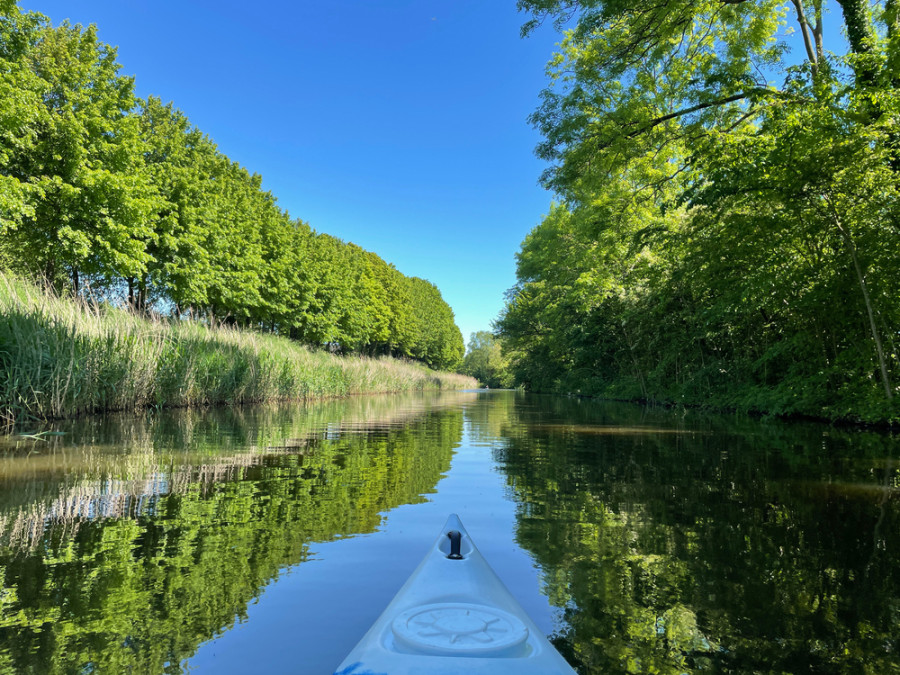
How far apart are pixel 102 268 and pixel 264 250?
362 inches

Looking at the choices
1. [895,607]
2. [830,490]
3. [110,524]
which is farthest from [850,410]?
[110,524]

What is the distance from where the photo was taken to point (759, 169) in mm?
8008

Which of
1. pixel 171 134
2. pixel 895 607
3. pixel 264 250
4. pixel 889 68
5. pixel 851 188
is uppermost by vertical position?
pixel 171 134

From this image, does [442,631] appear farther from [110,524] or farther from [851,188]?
[851,188]

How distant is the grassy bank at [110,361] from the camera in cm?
678

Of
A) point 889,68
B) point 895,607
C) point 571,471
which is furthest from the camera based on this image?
point 889,68

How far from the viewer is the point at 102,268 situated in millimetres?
13109

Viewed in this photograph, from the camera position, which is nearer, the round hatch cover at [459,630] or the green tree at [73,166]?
the round hatch cover at [459,630]

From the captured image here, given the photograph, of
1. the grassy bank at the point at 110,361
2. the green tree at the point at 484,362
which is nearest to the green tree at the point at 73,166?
the grassy bank at the point at 110,361

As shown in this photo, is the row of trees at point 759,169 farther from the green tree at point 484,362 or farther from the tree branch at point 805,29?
the green tree at point 484,362

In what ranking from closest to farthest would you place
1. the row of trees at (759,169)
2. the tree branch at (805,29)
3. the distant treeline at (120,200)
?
the row of trees at (759,169) < the tree branch at (805,29) < the distant treeline at (120,200)

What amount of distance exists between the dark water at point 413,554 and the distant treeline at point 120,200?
771 centimetres

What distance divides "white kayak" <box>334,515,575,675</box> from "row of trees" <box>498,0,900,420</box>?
28.8 feet

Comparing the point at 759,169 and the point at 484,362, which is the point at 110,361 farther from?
the point at 484,362
